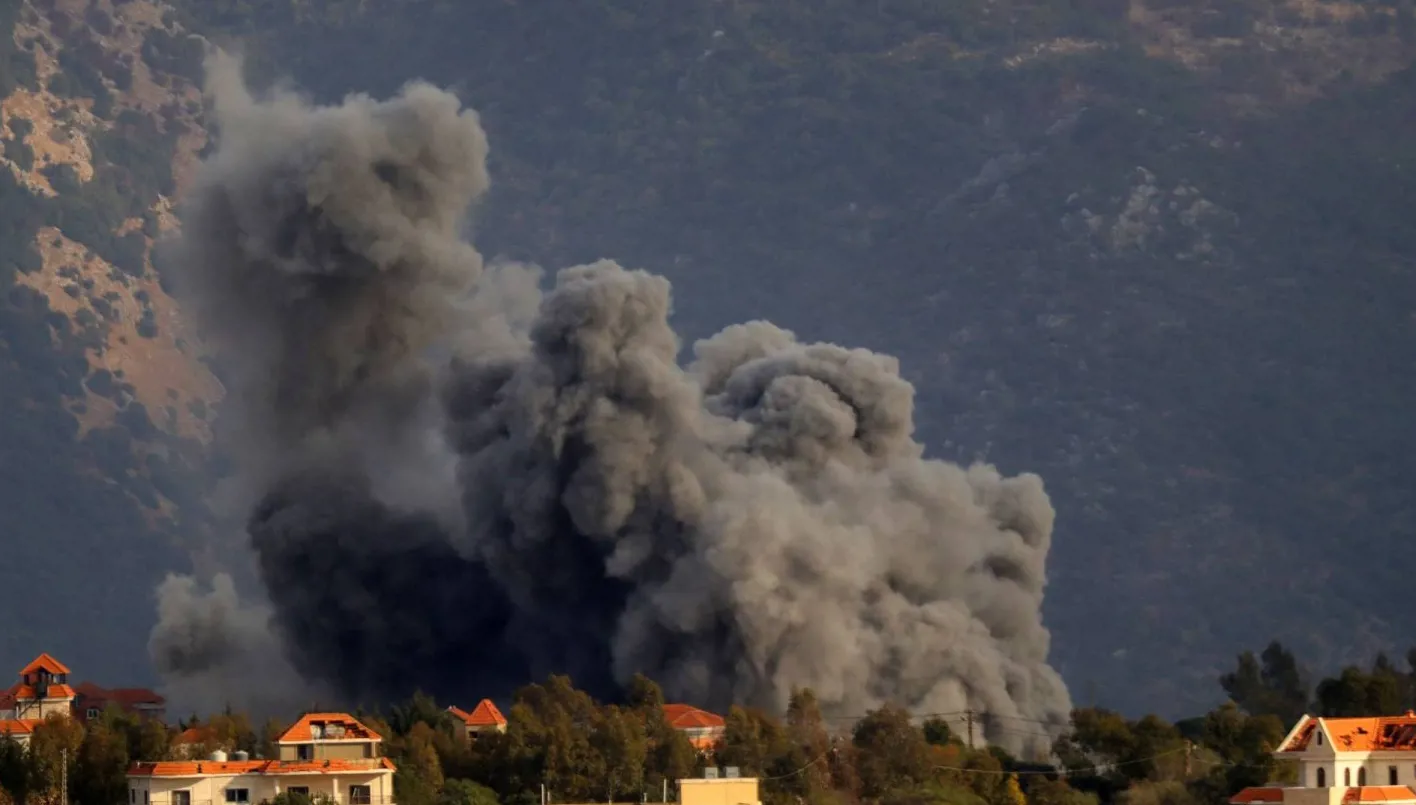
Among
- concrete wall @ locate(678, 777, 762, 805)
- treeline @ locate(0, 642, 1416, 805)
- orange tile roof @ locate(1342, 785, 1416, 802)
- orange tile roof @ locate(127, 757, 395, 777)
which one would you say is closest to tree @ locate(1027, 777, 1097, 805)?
treeline @ locate(0, 642, 1416, 805)

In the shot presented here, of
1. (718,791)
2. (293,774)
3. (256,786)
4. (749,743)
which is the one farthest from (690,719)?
(256,786)

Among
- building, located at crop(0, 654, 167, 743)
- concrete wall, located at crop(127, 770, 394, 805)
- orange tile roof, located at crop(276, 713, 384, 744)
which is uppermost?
building, located at crop(0, 654, 167, 743)

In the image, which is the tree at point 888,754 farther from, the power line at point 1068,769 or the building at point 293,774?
the building at point 293,774

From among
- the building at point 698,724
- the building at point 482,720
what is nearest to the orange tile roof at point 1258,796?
the building at point 698,724

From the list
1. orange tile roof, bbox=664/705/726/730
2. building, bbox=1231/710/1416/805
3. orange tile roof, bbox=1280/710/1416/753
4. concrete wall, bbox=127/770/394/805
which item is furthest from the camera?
orange tile roof, bbox=664/705/726/730

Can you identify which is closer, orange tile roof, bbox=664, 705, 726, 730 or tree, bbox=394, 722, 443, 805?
tree, bbox=394, 722, 443, 805

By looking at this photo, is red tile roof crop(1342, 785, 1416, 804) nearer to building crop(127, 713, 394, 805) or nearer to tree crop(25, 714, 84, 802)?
building crop(127, 713, 394, 805)
